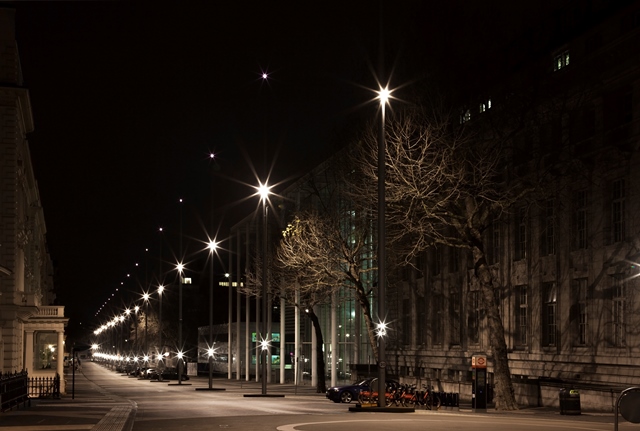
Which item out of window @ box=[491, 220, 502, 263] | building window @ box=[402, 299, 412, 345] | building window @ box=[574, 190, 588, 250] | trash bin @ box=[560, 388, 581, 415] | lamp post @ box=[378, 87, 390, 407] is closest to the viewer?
lamp post @ box=[378, 87, 390, 407]

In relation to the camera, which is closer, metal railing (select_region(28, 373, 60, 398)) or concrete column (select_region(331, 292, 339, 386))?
metal railing (select_region(28, 373, 60, 398))

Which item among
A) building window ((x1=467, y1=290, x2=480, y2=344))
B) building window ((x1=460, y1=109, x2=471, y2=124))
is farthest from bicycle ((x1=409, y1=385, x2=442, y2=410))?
building window ((x1=467, y1=290, x2=480, y2=344))

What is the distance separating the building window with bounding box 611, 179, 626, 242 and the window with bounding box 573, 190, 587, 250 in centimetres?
214

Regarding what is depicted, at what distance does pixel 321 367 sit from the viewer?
66.1m

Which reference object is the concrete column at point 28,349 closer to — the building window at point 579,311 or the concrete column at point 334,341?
the concrete column at point 334,341

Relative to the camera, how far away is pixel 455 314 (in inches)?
2313

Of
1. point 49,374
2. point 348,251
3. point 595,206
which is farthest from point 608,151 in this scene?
point 49,374

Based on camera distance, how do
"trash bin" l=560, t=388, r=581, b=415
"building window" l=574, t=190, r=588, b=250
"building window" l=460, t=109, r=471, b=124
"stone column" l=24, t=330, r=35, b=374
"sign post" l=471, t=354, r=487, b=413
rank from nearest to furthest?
"trash bin" l=560, t=388, r=581, b=415, "sign post" l=471, t=354, r=487, b=413, "building window" l=460, t=109, r=471, b=124, "building window" l=574, t=190, r=588, b=250, "stone column" l=24, t=330, r=35, b=374

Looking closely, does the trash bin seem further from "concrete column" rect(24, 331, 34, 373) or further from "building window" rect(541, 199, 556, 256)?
"concrete column" rect(24, 331, 34, 373)

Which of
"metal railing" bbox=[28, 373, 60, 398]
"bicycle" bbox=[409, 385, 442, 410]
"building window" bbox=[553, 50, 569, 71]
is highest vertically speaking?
"building window" bbox=[553, 50, 569, 71]

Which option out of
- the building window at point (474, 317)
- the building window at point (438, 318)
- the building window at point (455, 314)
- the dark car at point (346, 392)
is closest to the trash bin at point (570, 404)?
the dark car at point (346, 392)

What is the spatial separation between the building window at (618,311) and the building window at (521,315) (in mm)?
8276

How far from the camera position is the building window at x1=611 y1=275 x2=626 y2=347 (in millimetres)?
40969

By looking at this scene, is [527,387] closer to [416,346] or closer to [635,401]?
[416,346]
